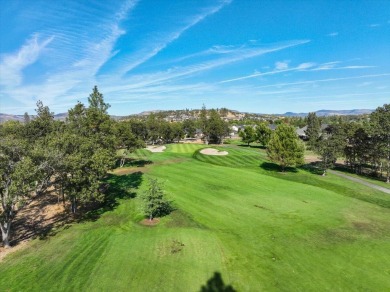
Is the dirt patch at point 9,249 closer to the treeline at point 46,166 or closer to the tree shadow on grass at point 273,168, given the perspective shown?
the treeline at point 46,166

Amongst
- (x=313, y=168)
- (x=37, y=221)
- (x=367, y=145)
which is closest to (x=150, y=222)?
(x=37, y=221)

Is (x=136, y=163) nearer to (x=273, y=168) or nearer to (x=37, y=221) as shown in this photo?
(x=273, y=168)

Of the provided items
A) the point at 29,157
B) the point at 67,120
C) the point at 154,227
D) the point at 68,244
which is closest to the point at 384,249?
the point at 154,227

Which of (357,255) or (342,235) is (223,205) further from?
(357,255)

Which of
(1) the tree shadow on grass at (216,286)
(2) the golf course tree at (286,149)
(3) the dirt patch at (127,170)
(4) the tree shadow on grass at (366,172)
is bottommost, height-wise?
(4) the tree shadow on grass at (366,172)

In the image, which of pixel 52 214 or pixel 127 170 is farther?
pixel 127 170

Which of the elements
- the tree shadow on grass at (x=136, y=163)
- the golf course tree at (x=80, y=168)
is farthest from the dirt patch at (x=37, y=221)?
the tree shadow on grass at (x=136, y=163)

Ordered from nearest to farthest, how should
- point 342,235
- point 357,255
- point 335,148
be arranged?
1. point 357,255
2. point 342,235
3. point 335,148
